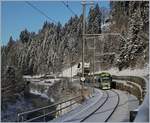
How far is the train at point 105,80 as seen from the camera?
60931 mm

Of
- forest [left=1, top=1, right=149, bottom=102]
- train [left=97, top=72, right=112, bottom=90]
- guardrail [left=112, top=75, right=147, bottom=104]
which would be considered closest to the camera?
guardrail [left=112, top=75, right=147, bottom=104]

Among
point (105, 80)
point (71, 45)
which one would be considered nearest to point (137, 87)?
point (105, 80)

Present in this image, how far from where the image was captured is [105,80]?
61375mm

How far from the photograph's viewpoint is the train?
6093cm

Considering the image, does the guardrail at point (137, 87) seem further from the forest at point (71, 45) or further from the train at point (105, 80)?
the forest at point (71, 45)

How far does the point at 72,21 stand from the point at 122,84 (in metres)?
89.9

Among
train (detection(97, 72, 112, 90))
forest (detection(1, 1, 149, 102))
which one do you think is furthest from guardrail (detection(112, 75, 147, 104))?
forest (detection(1, 1, 149, 102))

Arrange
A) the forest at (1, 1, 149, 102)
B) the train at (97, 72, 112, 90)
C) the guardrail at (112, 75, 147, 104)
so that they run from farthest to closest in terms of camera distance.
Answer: the forest at (1, 1, 149, 102) < the train at (97, 72, 112, 90) < the guardrail at (112, 75, 147, 104)

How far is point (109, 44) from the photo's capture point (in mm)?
104000

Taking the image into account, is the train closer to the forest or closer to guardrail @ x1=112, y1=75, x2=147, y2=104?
guardrail @ x1=112, y1=75, x2=147, y2=104

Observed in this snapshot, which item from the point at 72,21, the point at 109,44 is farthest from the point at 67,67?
the point at 109,44

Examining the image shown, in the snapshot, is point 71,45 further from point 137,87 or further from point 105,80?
point 137,87

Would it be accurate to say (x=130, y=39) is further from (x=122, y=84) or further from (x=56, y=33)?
(x=56, y=33)

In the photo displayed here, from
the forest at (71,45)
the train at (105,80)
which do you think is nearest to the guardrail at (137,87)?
the train at (105,80)
